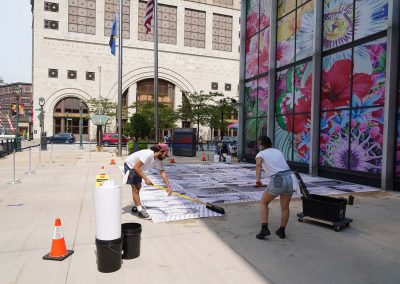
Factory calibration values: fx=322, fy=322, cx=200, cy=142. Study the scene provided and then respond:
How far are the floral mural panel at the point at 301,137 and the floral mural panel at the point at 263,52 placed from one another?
165 inches

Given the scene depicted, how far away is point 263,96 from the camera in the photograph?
18.0 m

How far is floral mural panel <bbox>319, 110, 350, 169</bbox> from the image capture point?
12297mm

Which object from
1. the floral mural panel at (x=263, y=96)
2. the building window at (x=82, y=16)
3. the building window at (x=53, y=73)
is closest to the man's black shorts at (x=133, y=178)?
the floral mural panel at (x=263, y=96)

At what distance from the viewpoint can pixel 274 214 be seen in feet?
24.1

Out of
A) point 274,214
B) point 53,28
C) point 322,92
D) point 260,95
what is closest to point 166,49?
point 53,28

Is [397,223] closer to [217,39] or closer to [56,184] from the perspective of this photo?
[56,184]

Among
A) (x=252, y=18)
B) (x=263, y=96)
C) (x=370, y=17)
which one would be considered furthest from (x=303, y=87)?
(x=252, y=18)

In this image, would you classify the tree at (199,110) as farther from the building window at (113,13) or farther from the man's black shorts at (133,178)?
the man's black shorts at (133,178)

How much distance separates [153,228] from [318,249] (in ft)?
9.74

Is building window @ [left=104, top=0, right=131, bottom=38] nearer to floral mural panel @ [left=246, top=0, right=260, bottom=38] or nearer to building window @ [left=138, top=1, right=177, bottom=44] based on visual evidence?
building window @ [left=138, top=1, right=177, bottom=44]

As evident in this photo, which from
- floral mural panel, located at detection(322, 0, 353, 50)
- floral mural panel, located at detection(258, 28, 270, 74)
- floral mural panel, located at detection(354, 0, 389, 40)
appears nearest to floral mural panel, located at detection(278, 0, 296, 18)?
floral mural panel, located at detection(258, 28, 270, 74)

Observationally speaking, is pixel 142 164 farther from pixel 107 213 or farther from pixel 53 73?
pixel 53 73

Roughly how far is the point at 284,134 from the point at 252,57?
585cm

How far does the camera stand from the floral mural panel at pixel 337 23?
1227 cm
